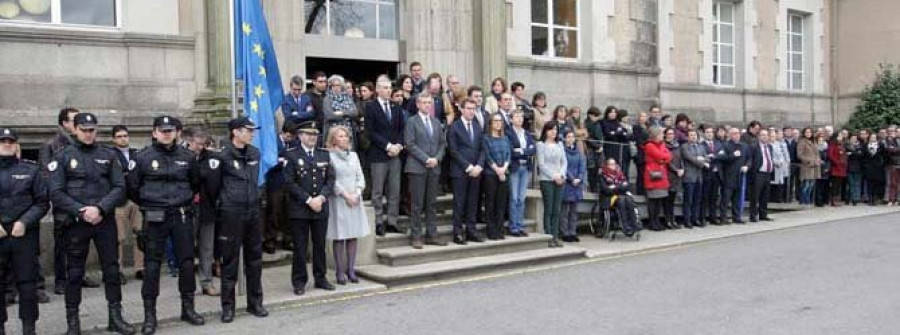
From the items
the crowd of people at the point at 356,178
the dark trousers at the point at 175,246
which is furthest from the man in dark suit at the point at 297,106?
the dark trousers at the point at 175,246

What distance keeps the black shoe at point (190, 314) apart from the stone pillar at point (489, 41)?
8464mm

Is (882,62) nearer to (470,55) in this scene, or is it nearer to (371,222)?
(470,55)

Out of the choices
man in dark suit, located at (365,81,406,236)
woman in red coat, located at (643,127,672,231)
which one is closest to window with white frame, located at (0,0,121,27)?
man in dark suit, located at (365,81,406,236)

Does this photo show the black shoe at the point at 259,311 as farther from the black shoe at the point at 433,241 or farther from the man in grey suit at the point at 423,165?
the black shoe at the point at 433,241

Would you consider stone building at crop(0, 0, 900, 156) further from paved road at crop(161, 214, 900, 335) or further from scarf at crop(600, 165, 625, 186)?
paved road at crop(161, 214, 900, 335)

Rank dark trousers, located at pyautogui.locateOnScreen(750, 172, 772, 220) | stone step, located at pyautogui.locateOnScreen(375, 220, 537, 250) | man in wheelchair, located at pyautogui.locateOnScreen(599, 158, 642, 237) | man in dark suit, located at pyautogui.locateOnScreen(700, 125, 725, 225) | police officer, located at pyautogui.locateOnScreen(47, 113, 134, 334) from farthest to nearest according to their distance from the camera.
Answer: dark trousers, located at pyautogui.locateOnScreen(750, 172, 772, 220) → man in dark suit, located at pyautogui.locateOnScreen(700, 125, 725, 225) → man in wheelchair, located at pyautogui.locateOnScreen(599, 158, 642, 237) → stone step, located at pyautogui.locateOnScreen(375, 220, 537, 250) → police officer, located at pyautogui.locateOnScreen(47, 113, 134, 334)

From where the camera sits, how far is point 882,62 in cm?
2480

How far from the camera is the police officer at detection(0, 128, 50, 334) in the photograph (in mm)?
7352

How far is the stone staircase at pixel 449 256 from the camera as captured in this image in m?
10.2

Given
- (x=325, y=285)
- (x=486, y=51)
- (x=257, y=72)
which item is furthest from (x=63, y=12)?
(x=486, y=51)

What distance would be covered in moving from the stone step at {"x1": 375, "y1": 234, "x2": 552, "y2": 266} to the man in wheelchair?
70.3 inches

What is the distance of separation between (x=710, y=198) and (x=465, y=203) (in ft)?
20.5

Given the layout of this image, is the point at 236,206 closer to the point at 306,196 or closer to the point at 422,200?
the point at 306,196

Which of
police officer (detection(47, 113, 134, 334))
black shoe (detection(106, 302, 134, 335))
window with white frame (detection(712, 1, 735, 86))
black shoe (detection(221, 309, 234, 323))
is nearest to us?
police officer (detection(47, 113, 134, 334))
